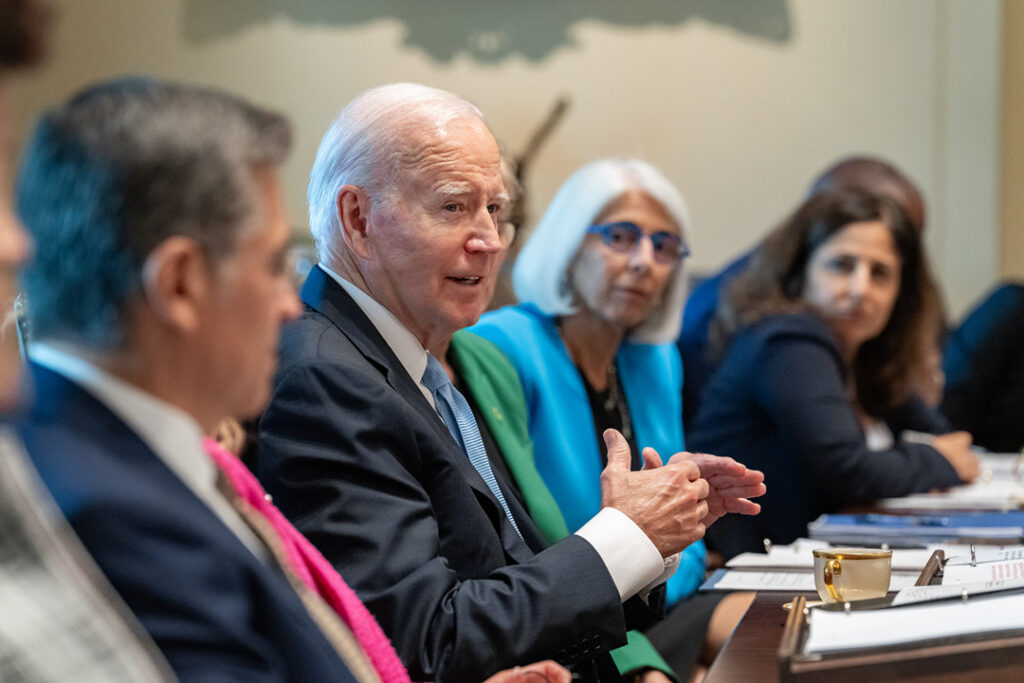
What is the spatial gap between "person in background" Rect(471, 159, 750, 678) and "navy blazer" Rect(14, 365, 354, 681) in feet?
5.26

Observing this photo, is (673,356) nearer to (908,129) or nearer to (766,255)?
(766,255)

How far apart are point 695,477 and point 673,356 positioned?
4.47 ft

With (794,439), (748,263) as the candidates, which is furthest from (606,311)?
(748,263)

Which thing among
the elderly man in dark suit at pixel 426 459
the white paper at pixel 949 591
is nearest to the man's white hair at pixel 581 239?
the elderly man in dark suit at pixel 426 459

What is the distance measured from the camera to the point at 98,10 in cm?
641

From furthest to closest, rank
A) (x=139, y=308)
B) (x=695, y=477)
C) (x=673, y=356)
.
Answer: (x=673, y=356), (x=695, y=477), (x=139, y=308)

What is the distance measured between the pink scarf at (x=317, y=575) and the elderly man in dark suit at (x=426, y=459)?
196 mm

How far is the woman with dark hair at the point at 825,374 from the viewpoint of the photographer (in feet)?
9.80

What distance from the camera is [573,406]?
2.58 m

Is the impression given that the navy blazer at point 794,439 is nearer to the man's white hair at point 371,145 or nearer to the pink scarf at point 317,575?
the man's white hair at point 371,145

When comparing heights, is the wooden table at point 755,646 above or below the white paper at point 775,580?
above

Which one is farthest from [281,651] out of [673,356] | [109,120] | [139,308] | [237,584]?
[673,356]

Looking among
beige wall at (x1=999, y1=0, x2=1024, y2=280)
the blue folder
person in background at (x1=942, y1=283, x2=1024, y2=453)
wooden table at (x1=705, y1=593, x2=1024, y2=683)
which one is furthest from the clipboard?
beige wall at (x1=999, y1=0, x2=1024, y2=280)

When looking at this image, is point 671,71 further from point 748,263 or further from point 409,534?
point 409,534
